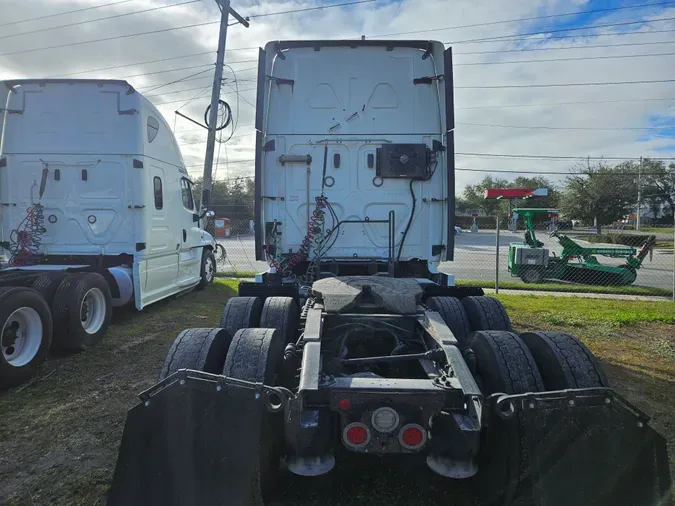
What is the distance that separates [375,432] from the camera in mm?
2205

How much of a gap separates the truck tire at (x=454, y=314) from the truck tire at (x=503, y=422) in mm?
984

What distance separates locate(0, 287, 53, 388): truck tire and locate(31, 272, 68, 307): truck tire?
2.08 feet

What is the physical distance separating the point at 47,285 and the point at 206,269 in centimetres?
519

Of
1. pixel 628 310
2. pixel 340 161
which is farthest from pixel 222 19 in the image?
pixel 628 310

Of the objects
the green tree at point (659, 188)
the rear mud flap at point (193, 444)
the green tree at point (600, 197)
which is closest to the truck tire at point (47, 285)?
the rear mud flap at point (193, 444)

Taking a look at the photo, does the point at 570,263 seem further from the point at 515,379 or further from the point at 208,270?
the point at 515,379

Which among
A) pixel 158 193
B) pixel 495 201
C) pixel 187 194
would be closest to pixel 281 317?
pixel 158 193

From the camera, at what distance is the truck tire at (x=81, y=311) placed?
5.63 meters

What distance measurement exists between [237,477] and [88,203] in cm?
656

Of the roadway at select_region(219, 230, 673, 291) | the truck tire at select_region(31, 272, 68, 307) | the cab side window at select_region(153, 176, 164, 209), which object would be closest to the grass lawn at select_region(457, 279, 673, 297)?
the roadway at select_region(219, 230, 673, 291)

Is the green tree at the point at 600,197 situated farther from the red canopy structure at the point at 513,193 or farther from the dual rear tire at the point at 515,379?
the dual rear tire at the point at 515,379

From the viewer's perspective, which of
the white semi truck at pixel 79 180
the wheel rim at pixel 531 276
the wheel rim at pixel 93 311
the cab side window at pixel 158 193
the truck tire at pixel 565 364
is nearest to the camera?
the truck tire at pixel 565 364

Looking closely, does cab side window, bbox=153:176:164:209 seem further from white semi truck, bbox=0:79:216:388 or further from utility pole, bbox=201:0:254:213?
utility pole, bbox=201:0:254:213

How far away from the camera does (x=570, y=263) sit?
13.2 meters
